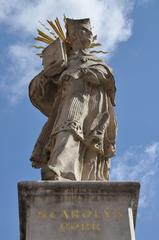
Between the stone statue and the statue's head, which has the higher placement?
the statue's head

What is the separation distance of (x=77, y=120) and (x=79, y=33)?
3012 mm

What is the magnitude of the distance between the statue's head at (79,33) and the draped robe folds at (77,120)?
1.48 ft

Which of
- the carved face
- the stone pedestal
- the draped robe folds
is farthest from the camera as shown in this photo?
the carved face

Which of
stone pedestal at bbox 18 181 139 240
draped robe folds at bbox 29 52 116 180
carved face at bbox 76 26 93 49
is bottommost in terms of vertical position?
stone pedestal at bbox 18 181 139 240

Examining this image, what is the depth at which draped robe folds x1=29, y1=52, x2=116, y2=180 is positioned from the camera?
12.0 meters

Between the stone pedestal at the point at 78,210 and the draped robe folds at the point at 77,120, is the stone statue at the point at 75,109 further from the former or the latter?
the stone pedestal at the point at 78,210

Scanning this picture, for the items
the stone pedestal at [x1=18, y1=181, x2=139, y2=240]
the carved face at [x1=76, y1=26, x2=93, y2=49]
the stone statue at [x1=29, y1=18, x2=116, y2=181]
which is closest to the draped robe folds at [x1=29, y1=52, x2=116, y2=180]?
the stone statue at [x1=29, y1=18, x2=116, y2=181]

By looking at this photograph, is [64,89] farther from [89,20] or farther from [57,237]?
[57,237]

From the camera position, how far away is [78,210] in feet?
35.3

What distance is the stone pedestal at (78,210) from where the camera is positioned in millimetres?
10438

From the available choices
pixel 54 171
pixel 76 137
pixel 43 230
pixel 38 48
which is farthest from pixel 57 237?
pixel 38 48

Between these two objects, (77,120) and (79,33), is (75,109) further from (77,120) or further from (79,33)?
(79,33)

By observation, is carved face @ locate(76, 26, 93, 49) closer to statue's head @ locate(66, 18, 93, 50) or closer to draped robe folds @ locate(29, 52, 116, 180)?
statue's head @ locate(66, 18, 93, 50)

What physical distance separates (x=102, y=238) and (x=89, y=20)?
20.2 feet
